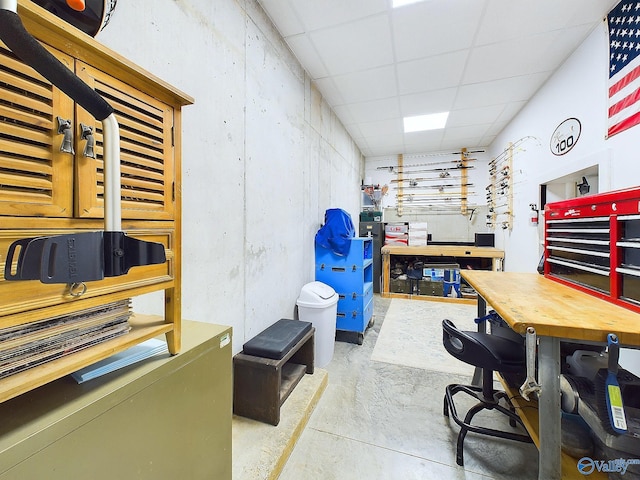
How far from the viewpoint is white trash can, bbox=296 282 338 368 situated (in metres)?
2.57

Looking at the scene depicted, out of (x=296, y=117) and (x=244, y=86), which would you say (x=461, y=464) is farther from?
(x=296, y=117)

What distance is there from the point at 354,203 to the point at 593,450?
4675 millimetres

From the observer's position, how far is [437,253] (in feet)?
15.8

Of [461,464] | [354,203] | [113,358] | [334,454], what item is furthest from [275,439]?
[354,203]

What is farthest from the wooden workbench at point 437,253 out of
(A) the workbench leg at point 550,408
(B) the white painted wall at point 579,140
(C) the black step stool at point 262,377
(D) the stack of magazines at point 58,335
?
(D) the stack of magazines at point 58,335

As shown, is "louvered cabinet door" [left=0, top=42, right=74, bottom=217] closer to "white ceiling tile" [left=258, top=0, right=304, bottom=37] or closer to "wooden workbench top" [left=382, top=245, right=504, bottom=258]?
"white ceiling tile" [left=258, top=0, right=304, bottom=37]

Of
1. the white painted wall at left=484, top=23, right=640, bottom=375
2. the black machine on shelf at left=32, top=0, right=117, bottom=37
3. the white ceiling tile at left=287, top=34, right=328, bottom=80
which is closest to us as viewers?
the black machine on shelf at left=32, top=0, right=117, bottom=37

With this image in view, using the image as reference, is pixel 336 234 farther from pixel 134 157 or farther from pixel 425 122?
pixel 425 122

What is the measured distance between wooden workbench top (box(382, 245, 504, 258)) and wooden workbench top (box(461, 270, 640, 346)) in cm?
324

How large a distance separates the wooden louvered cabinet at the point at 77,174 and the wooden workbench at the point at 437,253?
4.68 m

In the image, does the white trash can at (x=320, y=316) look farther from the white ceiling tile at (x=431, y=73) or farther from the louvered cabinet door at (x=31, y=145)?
the white ceiling tile at (x=431, y=73)

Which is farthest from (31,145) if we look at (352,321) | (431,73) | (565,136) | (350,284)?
(565,136)

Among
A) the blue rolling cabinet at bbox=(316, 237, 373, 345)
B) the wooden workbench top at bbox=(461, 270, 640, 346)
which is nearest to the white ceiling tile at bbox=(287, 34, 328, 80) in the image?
the blue rolling cabinet at bbox=(316, 237, 373, 345)

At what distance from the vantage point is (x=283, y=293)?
2.53 meters
